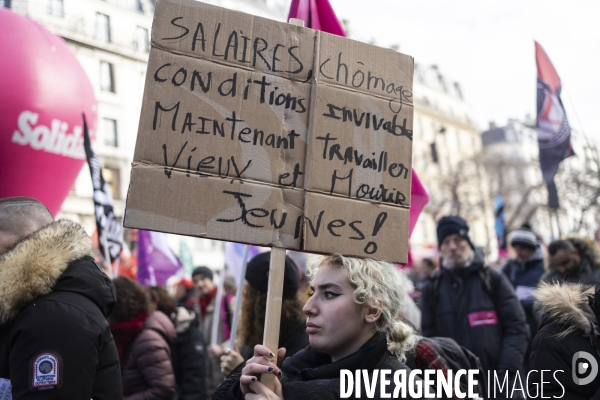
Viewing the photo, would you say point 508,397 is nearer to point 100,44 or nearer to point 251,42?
point 251,42

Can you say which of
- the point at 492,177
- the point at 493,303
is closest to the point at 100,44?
the point at 492,177

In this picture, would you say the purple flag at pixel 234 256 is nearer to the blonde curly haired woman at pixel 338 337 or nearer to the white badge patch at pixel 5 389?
the blonde curly haired woman at pixel 338 337

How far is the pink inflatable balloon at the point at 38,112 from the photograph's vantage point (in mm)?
4902

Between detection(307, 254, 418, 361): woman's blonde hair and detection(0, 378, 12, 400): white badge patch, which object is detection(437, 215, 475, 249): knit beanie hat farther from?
detection(0, 378, 12, 400): white badge patch

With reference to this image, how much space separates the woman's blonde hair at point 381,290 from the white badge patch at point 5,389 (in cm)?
122

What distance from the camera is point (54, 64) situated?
5391 millimetres

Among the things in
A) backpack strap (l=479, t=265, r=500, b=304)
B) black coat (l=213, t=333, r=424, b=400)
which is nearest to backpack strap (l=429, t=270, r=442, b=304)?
backpack strap (l=479, t=265, r=500, b=304)

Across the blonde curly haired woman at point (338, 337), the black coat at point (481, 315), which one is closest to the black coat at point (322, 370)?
the blonde curly haired woman at point (338, 337)

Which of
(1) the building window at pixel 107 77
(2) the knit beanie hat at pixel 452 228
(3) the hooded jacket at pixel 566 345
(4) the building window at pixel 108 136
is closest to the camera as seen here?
(3) the hooded jacket at pixel 566 345

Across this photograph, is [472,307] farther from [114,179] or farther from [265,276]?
[114,179]

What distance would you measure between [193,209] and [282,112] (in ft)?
1.74

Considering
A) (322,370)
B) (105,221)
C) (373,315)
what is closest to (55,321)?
(322,370)

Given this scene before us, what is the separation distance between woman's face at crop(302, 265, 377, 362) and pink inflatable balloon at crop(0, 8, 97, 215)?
3443 millimetres

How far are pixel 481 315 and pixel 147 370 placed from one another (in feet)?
7.65
